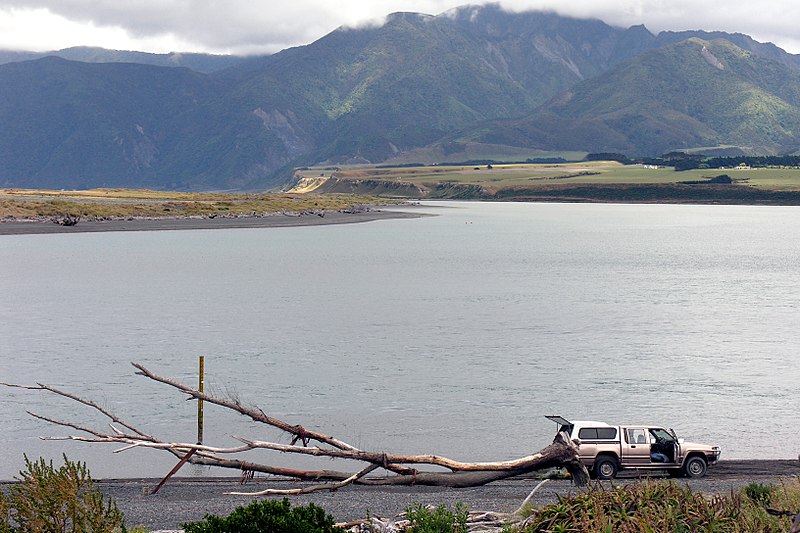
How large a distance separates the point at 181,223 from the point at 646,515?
14105 centimetres

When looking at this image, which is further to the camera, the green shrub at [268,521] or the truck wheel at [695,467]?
the truck wheel at [695,467]

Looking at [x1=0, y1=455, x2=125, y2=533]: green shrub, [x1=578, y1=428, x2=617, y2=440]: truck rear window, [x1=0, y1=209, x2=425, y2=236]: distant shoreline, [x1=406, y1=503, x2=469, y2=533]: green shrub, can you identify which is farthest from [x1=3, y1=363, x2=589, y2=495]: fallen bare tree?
[x1=0, y1=209, x2=425, y2=236]: distant shoreline

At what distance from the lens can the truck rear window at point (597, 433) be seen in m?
22.9

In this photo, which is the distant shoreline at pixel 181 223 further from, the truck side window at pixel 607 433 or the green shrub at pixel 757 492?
the green shrub at pixel 757 492

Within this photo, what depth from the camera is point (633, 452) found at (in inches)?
907

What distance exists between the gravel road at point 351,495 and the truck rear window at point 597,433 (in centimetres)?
105

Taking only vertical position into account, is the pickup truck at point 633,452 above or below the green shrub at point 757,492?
below

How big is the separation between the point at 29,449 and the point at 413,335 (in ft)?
85.1

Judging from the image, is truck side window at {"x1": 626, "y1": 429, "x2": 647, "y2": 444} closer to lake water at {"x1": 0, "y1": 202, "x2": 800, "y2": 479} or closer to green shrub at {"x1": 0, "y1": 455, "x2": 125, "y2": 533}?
lake water at {"x1": 0, "y1": 202, "x2": 800, "y2": 479}

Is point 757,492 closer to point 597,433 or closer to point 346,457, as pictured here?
point 597,433

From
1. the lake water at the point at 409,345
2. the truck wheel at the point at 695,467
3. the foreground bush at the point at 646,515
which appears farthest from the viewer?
the lake water at the point at 409,345

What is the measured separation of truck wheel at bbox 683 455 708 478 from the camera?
23.2 metres

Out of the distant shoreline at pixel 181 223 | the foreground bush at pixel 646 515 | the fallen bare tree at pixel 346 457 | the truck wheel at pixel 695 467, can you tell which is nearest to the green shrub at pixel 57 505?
the fallen bare tree at pixel 346 457

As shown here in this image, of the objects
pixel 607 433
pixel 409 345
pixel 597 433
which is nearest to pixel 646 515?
pixel 597 433
